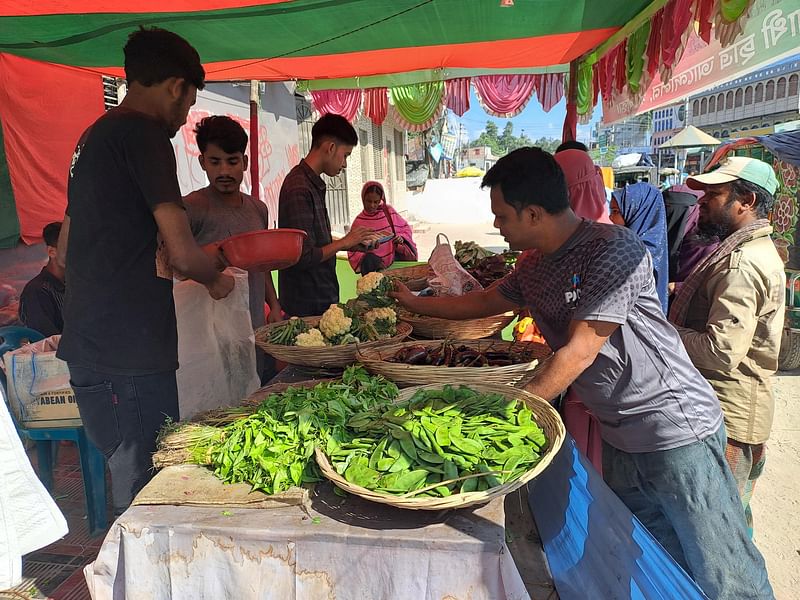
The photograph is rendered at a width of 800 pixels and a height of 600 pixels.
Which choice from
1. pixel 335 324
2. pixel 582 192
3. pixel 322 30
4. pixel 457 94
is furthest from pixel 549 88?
pixel 335 324

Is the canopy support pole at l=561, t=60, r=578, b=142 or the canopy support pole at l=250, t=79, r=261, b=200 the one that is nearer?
the canopy support pole at l=561, t=60, r=578, b=142

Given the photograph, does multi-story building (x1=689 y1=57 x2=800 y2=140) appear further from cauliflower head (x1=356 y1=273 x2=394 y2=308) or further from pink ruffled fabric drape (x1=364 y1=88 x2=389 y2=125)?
cauliflower head (x1=356 y1=273 x2=394 y2=308)

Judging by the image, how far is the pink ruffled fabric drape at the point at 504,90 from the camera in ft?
21.5

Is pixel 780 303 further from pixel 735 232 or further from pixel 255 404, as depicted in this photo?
pixel 255 404

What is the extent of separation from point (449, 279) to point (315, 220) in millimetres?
910

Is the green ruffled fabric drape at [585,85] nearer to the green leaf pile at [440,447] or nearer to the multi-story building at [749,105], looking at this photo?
the green leaf pile at [440,447]

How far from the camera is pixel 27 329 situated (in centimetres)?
372

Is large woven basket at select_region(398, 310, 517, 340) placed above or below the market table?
above

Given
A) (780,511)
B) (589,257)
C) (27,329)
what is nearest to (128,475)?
(589,257)

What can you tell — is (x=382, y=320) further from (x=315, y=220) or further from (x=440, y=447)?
(x=440, y=447)

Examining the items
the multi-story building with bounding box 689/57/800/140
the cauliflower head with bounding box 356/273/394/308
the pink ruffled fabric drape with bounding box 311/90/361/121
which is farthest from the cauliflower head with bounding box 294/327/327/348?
the multi-story building with bounding box 689/57/800/140

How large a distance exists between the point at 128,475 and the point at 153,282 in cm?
75

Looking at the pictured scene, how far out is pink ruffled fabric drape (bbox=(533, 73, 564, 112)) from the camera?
6.59 m

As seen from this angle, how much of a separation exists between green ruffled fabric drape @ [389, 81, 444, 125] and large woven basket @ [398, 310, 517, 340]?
14.5ft
